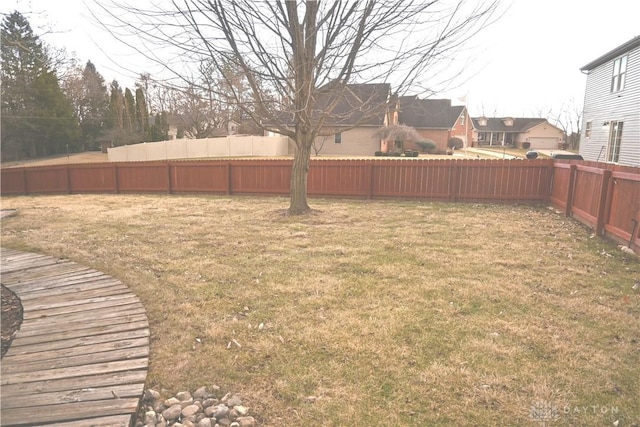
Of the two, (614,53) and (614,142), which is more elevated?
(614,53)

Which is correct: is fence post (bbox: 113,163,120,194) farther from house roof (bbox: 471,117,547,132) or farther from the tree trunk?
house roof (bbox: 471,117,547,132)

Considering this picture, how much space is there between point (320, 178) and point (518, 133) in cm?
4974

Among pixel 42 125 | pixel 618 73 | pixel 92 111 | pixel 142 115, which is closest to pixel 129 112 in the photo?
pixel 142 115

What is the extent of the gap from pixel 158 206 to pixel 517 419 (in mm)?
10052

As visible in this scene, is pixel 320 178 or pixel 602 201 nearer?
pixel 602 201

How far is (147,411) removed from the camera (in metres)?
2.29

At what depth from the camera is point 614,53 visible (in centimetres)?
1688

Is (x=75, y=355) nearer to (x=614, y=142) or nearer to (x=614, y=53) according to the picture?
(x=614, y=142)

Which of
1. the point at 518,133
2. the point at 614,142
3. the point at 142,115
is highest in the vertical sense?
the point at 518,133

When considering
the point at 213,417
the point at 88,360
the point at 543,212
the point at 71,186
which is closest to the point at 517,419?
the point at 213,417

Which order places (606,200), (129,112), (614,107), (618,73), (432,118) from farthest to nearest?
(432,118)
(129,112)
(614,107)
(618,73)
(606,200)

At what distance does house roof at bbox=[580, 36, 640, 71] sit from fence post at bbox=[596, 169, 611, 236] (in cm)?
1281

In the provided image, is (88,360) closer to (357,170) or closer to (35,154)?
(357,170)

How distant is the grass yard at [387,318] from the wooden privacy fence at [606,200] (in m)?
0.36
